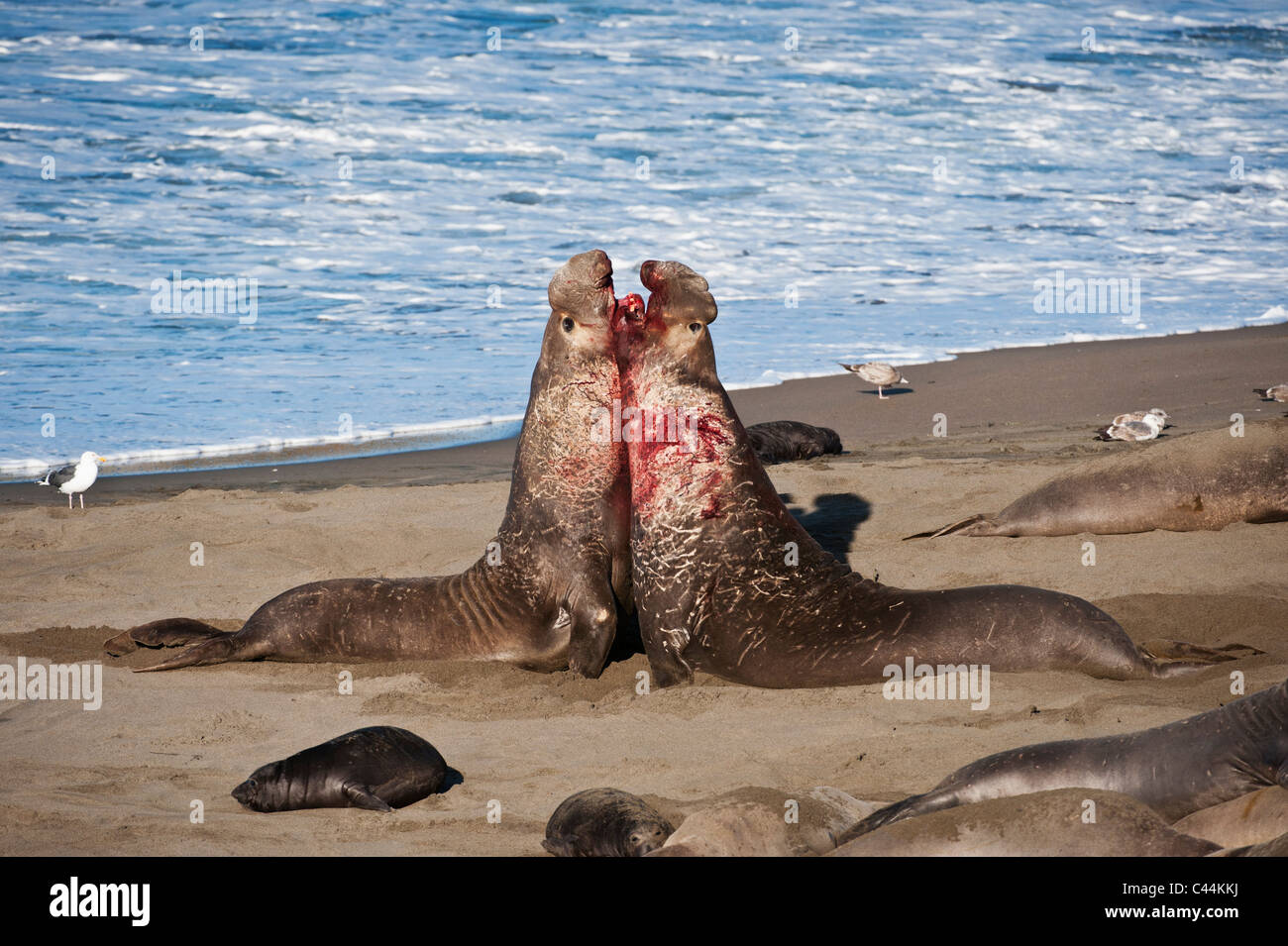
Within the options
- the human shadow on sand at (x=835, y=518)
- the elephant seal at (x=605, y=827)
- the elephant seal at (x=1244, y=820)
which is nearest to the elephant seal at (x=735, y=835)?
the elephant seal at (x=605, y=827)

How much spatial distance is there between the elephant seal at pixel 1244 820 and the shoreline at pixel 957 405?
5.97 metres

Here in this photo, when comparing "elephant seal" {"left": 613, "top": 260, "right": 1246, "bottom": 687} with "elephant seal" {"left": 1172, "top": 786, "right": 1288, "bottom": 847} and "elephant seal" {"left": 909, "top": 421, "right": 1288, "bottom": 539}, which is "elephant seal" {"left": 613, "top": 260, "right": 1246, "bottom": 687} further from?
"elephant seal" {"left": 909, "top": 421, "right": 1288, "bottom": 539}

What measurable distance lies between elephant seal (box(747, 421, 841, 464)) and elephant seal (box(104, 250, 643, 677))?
357 cm

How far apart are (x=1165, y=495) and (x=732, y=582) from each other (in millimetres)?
2981

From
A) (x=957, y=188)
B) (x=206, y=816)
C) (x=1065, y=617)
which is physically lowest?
(x=206, y=816)

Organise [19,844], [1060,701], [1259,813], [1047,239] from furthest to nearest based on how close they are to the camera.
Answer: [1047,239] → [1060,701] → [19,844] → [1259,813]

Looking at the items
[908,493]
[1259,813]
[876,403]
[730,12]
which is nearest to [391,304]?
[876,403]

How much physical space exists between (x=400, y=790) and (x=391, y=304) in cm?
1102

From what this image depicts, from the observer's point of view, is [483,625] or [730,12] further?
[730,12]

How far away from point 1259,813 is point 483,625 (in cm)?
325

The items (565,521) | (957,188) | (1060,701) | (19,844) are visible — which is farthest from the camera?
(957,188)

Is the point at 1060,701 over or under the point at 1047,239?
under

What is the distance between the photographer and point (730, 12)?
102 ft

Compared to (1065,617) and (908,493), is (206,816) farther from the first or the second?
(908,493)
